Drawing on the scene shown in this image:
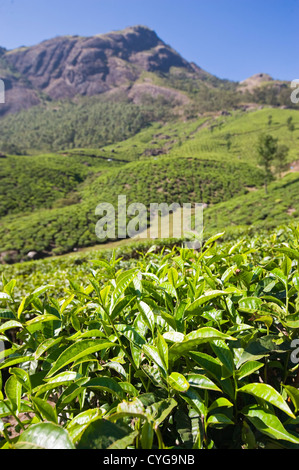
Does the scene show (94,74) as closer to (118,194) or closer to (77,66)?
(77,66)

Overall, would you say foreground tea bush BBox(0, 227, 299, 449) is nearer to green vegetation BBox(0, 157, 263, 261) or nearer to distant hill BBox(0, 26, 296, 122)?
green vegetation BBox(0, 157, 263, 261)

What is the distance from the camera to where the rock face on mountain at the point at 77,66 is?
153 metres

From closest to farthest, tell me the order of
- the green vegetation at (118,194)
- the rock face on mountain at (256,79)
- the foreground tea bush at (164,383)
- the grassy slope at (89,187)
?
the foreground tea bush at (164,383) → the green vegetation at (118,194) → the grassy slope at (89,187) → the rock face on mountain at (256,79)

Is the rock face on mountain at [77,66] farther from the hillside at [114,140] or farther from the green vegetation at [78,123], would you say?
the green vegetation at [78,123]

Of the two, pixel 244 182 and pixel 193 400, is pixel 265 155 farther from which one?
pixel 193 400

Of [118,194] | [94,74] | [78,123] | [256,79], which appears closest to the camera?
[118,194]

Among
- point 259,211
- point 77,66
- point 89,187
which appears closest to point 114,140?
point 89,187

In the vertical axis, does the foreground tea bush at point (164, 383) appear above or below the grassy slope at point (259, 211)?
above

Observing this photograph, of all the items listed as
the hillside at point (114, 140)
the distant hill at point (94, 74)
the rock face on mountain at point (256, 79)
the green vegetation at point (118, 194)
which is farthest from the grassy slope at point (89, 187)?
the rock face on mountain at point (256, 79)

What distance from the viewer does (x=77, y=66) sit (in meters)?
166

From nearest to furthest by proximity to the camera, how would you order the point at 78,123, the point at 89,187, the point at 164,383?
the point at 164,383 → the point at 89,187 → the point at 78,123

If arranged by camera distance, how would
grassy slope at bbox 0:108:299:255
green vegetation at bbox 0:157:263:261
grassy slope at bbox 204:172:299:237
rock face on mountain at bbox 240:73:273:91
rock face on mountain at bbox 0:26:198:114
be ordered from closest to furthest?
grassy slope at bbox 204:172:299:237 → green vegetation at bbox 0:157:263:261 → grassy slope at bbox 0:108:299:255 → rock face on mountain at bbox 0:26:198:114 → rock face on mountain at bbox 240:73:273:91

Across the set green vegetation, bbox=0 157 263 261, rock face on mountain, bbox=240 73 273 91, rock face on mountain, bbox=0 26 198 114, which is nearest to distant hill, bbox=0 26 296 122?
rock face on mountain, bbox=0 26 198 114

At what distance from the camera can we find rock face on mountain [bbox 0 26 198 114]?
502 ft
